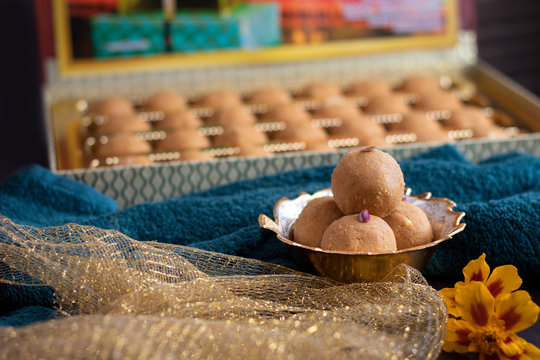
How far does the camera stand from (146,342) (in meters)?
0.42

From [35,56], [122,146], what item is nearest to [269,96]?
[122,146]

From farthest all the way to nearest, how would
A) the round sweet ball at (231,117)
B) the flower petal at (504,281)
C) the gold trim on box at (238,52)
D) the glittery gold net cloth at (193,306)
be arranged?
the gold trim on box at (238,52)
the round sweet ball at (231,117)
the flower petal at (504,281)
the glittery gold net cloth at (193,306)

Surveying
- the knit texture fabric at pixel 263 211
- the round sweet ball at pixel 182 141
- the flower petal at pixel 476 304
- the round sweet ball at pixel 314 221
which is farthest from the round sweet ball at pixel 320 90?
the flower petal at pixel 476 304

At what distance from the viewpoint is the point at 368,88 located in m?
1.61

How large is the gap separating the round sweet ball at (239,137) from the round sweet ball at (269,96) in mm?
218

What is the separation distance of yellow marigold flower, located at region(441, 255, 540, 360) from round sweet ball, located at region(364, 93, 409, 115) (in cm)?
100

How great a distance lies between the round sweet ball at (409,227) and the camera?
23.8 inches

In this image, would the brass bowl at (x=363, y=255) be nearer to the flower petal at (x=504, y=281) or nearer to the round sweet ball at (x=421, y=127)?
the flower petal at (x=504, y=281)

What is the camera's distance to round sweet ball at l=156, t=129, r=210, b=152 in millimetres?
1261

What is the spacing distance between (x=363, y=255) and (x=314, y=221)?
0.24 feet

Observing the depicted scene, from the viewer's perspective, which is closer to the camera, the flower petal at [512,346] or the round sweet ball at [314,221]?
the flower petal at [512,346]

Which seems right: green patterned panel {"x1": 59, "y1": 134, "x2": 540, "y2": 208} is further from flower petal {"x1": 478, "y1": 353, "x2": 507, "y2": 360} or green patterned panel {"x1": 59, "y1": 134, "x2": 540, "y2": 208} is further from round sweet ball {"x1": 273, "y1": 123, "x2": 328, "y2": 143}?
flower petal {"x1": 478, "y1": 353, "x2": 507, "y2": 360}

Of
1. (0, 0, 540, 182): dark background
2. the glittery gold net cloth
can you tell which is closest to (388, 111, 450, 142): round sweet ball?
the glittery gold net cloth

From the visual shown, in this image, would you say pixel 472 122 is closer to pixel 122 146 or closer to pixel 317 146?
pixel 317 146
